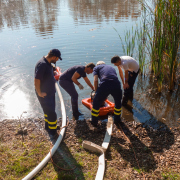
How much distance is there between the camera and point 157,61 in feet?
20.3

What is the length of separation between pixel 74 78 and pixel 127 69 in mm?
1709

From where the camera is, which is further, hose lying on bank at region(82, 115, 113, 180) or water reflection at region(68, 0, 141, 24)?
water reflection at region(68, 0, 141, 24)

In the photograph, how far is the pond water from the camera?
6027 mm

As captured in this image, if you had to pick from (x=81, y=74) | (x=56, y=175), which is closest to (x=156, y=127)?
(x=81, y=74)

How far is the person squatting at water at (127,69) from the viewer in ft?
17.7

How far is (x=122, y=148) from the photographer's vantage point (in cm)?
414

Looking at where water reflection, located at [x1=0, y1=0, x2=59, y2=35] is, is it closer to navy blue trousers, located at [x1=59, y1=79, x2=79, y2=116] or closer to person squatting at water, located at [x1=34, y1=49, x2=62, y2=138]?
navy blue trousers, located at [x1=59, y1=79, x2=79, y2=116]

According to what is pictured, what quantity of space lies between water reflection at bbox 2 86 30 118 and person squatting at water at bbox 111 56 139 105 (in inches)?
133

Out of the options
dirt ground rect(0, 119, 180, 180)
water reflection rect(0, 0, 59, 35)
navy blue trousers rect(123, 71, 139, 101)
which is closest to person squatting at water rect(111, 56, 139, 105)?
navy blue trousers rect(123, 71, 139, 101)

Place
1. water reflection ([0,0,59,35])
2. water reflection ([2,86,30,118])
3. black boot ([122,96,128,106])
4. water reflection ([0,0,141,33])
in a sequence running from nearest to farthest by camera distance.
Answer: water reflection ([2,86,30,118]), black boot ([122,96,128,106]), water reflection ([0,0,59,35]), water reflection ([0,0,141,33])

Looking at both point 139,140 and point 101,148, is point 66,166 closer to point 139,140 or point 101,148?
point 101,148

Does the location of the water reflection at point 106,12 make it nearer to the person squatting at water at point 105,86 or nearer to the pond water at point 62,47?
the pond water at point 62,47

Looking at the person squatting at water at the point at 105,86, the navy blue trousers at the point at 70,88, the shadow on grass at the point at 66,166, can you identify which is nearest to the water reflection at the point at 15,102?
the navy blue trousers at the point at 70,88

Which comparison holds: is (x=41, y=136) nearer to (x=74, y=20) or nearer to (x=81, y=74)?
(x=81, y=74)
